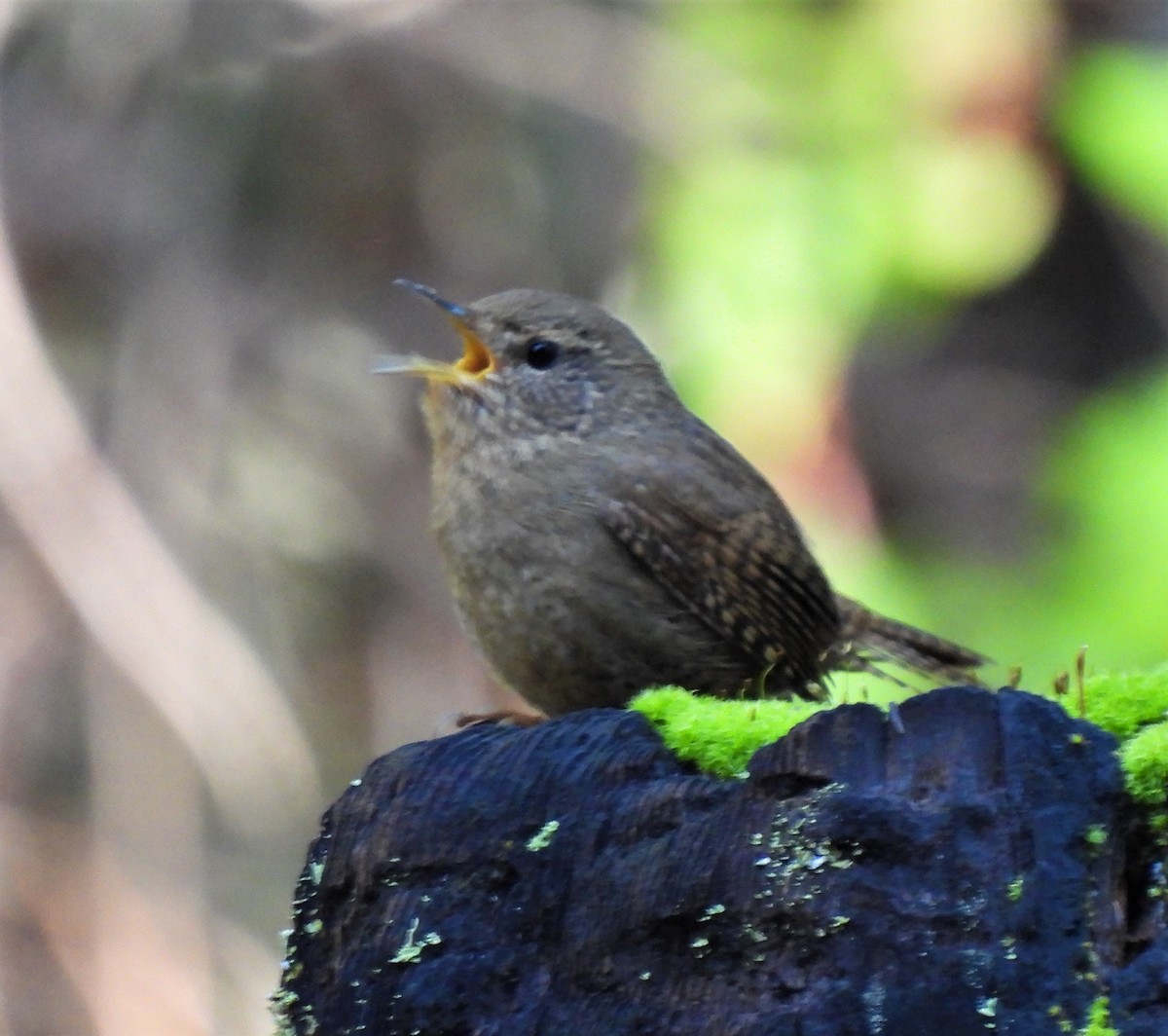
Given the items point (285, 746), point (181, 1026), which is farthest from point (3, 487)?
point (181, 1026)

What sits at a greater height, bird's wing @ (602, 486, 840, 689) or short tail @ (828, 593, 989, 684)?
short tail @ (828, 593, 989, 684)

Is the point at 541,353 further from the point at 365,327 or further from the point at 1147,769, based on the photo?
the point at 365,327

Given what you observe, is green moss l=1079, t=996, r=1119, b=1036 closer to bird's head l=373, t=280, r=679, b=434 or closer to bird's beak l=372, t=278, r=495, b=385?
bird's head l=373, t=280, r=679, b=434

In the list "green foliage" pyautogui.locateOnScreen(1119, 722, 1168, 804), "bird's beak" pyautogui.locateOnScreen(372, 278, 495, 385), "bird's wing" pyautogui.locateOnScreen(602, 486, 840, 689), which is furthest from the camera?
"bird's beak" pyautogui.locateOnScreen(372, 278, 495, 385)

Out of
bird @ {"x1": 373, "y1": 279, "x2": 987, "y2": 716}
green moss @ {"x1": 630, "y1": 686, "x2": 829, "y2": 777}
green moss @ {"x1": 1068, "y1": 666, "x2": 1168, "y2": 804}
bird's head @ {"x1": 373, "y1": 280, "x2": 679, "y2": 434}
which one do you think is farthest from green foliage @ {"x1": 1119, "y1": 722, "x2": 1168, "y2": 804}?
bird's head @ {"x1": 373, "y1": 280, "x2": 679, "y2": 434}

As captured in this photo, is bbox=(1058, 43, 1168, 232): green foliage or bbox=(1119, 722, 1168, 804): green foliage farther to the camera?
bbox=(1058, 43, 1168, 232): green foliage

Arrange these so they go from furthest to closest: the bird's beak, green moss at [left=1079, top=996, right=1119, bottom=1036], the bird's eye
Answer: the bird's eye, the bird's beak, green moss at [left=1079, top=996, right=1119, bottom=1036]

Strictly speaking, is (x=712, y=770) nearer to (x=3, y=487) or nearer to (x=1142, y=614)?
(x=1142, y=614)
